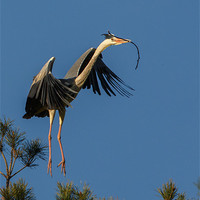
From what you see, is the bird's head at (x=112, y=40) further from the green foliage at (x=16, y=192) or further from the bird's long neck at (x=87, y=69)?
the green foliage at (x=16, y=192)

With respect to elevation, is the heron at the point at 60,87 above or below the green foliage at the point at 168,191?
above

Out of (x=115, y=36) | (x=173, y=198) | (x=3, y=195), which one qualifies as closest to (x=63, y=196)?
(x=3, y=195)

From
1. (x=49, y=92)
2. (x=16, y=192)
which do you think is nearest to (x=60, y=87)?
(x=49, y=92)

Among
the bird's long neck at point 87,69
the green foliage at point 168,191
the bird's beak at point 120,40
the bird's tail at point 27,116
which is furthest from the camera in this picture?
the bird's tail at point 27,116

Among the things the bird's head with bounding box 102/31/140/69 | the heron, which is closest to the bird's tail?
the heron

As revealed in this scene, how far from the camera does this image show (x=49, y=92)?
7797 millimetres

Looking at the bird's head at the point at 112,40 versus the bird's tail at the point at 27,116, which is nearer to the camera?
the bird's head at the point at 112,40

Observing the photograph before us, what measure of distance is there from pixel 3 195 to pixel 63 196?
77cm

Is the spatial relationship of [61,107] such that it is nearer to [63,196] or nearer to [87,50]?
[87,50]

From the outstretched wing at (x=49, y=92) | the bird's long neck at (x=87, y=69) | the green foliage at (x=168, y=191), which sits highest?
the bird's long neck at (x=87, y=69)

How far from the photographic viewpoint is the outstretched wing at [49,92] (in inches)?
307

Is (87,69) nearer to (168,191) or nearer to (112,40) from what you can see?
(112,40)

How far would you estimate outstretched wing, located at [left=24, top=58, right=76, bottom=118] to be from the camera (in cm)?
780

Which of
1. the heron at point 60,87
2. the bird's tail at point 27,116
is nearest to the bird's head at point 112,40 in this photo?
the heron at point 60,87
